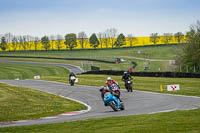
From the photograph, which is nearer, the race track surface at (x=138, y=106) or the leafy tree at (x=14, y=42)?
the race track surface at (x=138, y=106)

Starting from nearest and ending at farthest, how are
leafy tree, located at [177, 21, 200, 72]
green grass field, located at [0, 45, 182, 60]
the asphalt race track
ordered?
the asphalt race track, leafy tree, located at [177, 21, 200, 72], green grass field, located at [0, 45, 182, 60]

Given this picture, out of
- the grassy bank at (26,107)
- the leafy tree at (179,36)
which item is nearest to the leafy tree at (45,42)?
the leafy tree at (179,36)

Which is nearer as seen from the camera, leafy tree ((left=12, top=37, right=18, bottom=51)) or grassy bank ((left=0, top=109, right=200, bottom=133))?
grassy bank ((left=0, top=109, right=200, bottom=133))

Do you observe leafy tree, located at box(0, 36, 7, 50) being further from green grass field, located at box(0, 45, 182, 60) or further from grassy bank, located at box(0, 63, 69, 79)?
grassy bank, located at box(0, 63, 69, 79)

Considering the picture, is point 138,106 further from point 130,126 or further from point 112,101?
point 130,126

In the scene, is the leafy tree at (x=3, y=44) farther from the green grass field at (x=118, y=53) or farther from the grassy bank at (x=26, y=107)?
the grassy bank at (x=26, y=107)

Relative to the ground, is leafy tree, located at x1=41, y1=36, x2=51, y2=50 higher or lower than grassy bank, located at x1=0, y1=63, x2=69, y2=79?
higher

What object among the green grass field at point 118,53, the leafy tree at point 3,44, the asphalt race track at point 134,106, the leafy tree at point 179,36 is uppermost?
the leafy tree at point 179,36

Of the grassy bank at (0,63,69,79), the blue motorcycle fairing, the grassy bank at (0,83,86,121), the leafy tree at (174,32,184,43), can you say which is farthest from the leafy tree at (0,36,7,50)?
the blue motorcycle fairing

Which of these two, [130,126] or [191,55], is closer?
[130,126]

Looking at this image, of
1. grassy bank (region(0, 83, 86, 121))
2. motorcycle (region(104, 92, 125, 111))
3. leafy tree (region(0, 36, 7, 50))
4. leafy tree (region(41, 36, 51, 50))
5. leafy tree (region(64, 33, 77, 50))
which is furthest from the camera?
leafy tree (region(0, 36, 7, 50))

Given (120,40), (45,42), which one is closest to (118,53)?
(120,40)

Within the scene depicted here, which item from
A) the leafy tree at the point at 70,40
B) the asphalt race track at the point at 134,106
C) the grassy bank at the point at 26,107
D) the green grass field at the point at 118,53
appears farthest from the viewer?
the leafy tree at the point at 70,40

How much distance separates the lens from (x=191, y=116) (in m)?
13.3
